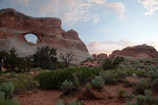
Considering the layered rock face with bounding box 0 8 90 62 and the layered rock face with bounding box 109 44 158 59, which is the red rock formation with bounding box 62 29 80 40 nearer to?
the layered rock face with bounding box 0 8 90 62

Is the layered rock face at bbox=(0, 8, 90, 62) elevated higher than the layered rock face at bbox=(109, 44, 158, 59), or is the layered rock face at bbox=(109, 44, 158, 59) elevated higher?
the layered rock face at bbox=(0, 8, 90, 62)

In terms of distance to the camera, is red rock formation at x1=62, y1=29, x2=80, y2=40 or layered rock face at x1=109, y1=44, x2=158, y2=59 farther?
layered rock face at x1=109, y1=44, x2=158, y2=59

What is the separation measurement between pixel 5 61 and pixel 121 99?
12.0 m

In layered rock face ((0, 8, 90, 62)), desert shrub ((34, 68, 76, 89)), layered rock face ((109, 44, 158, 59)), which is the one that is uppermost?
layered rock face ((0, 8, 90, 62))

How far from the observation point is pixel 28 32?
3669 cm

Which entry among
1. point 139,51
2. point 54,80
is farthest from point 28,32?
point 139,51

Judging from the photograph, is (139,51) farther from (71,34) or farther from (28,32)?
(28,32)

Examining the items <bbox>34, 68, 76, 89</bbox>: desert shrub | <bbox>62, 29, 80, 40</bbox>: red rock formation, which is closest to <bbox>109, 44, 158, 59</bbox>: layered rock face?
<bbox>62, 29, 80, 40</bbox>: red rock formation

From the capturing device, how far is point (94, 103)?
11.2 ft

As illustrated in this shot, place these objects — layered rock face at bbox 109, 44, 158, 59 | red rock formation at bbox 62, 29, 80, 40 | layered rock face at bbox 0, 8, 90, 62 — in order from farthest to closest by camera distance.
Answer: layered rock face at bbox 109, 44, 158, 59
red rock formation at bbox 62, 29, 80, 40
layered rock face at bbox 0, 8, 90, 62

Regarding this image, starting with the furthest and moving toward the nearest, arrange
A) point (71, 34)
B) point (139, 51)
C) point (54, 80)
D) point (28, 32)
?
point (139, 51)
point (71, 34)
point (28, 32)
point (54, 80)

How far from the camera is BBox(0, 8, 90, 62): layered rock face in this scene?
32494mm

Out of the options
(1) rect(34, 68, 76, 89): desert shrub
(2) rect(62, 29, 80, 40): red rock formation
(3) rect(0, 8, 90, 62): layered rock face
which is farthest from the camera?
(2) rect(62, 29, 80, 40): red rock formation

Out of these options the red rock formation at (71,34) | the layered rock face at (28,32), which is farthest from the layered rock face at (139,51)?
the red rock formation at (71,34)
